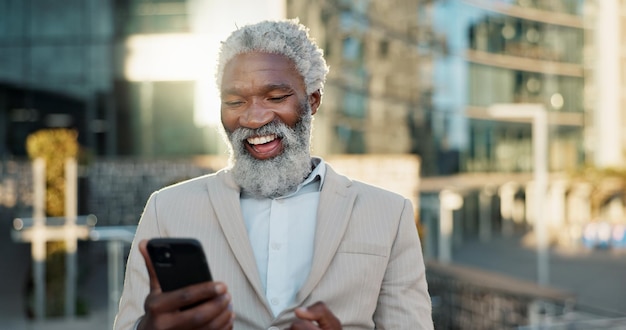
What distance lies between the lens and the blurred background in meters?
13.6

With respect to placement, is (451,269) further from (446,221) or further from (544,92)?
(544,92)

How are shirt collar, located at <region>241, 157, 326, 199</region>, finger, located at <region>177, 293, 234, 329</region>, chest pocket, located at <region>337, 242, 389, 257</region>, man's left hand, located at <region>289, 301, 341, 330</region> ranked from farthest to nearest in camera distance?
shirt collar, located at <region>241, 157, 326, 199</region>, chest pocket, located at <region>337, 242, 389, 257</region>, man's left hand, located at <region>289, 301, 341, 330</region>, finger, located at <region>177, 293, 234, 329</region>

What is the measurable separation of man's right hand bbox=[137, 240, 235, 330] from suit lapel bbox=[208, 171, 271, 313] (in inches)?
13.9

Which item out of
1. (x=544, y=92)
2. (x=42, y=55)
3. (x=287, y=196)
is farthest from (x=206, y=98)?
(x=544, y=92)

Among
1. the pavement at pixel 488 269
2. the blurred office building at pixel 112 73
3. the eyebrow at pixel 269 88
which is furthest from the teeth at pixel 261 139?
the blurred office building at pixel 112 73

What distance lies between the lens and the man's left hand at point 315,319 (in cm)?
176

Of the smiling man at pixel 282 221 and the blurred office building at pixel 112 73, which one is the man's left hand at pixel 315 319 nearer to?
the smiling man at pixel 282 221

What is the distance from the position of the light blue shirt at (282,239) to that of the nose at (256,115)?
183 millimetres

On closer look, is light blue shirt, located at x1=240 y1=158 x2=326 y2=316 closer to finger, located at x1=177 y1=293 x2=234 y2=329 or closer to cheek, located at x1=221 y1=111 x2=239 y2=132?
cheek, located at x1=221 y1=111 x2=239 y2=132

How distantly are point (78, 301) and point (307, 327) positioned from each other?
12402 mm

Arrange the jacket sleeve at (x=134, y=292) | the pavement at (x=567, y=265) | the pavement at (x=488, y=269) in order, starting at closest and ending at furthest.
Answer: the jacket sleeve at (x=134, y=292) < the pavement at (x=488, y=269) < the pavement at (x=567, y=265)

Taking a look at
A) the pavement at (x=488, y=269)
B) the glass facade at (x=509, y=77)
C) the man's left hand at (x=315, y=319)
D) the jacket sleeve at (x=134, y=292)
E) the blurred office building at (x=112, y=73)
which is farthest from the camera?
the glass facade at (x=509, y=77)

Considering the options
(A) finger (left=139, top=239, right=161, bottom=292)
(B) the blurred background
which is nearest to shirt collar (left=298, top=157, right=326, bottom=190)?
(A) finger (left=139, top=239, right=161, bottom=292)

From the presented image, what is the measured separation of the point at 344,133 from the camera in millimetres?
19906
